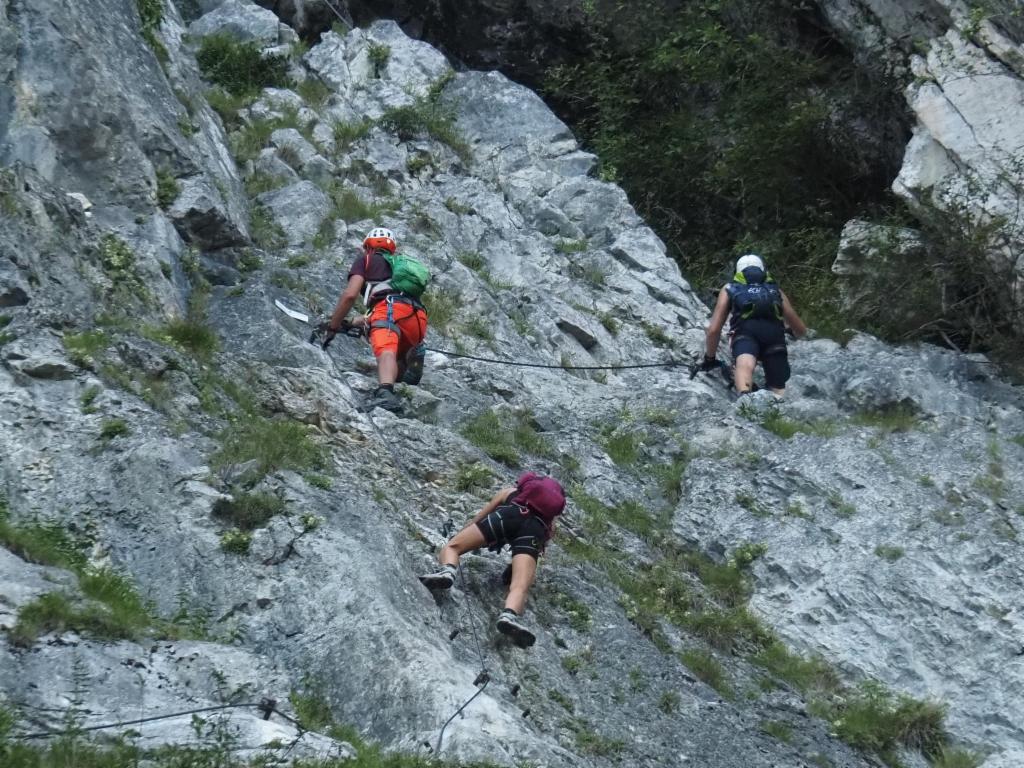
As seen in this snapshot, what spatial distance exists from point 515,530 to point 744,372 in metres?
5.31

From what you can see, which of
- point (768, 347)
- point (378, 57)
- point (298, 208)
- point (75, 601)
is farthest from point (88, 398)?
point (378, 57)

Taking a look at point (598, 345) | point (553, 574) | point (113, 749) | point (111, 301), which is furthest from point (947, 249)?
point (113, 749)

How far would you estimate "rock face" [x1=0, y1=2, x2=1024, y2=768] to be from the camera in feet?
23.3

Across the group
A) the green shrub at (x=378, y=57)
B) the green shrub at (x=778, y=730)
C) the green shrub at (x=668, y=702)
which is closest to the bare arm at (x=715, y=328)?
the green shrub at (x=778, y=730)

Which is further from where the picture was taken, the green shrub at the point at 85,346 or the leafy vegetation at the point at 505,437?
the leafy vegetation at the point at 505,437

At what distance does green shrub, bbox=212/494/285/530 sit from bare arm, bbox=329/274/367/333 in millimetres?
3580

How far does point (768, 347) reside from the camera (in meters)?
13.4

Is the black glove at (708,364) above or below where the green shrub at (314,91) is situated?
above

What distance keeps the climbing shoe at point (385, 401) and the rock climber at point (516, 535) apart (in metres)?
1.97

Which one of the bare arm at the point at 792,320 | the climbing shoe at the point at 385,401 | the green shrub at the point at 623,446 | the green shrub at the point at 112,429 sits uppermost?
the bare arm at the point at 792,320

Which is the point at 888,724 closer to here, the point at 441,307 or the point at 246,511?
the point at 246,511

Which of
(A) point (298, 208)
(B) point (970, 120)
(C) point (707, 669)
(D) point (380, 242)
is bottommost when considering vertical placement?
(A) point (298, 208)

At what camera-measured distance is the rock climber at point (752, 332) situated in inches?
524

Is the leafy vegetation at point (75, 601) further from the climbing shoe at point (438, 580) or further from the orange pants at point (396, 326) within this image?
the orange pants at point (396, 326)
